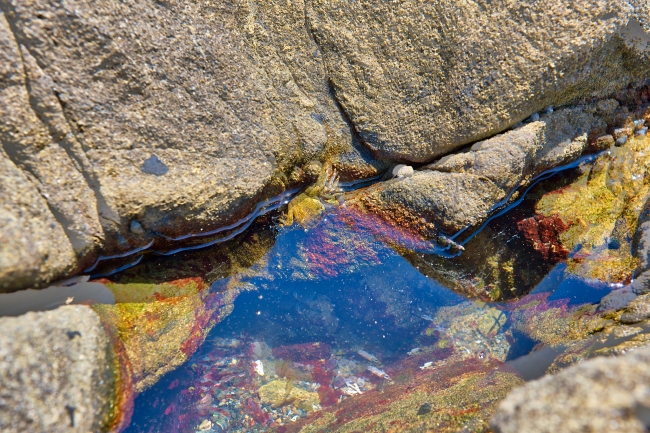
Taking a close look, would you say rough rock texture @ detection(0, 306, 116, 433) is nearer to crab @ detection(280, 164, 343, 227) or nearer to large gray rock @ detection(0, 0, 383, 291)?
large gray rock @ detection(0, 0, 383, 291)

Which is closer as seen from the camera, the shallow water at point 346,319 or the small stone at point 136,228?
the small stone at point 136,228

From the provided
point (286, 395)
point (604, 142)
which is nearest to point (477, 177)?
point (604, 142)

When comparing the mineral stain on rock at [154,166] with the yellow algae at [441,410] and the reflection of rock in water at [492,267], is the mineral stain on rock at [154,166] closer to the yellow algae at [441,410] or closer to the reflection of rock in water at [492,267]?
the reflection of rock in water at [492,267]

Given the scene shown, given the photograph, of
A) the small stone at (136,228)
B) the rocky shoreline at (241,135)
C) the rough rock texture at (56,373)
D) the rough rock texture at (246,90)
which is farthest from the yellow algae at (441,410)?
the small stone at (136,228)

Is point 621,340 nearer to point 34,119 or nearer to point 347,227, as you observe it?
point 347,227

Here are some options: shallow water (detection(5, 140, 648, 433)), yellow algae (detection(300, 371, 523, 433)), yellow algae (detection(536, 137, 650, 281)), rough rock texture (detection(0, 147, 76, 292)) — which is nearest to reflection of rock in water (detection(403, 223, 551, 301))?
shallow water (detection(5, 140, 648, 433))

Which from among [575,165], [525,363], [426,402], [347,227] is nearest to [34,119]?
[347,227]

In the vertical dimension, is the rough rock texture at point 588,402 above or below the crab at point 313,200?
above
